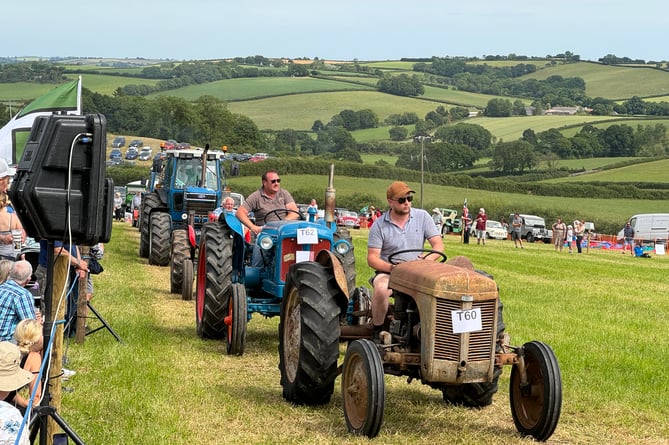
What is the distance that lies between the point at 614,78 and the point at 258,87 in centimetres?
4948

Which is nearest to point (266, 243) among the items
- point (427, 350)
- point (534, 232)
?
point (427, 350)

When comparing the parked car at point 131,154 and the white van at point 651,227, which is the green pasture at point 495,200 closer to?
the white van at point 651,227

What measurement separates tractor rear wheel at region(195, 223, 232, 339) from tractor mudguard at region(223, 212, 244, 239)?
127 millimetres

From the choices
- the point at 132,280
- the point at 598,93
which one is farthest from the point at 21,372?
the point at 598,93

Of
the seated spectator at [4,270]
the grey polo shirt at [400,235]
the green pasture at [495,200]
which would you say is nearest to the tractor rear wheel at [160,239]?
the grey polo shirt at [400,235]

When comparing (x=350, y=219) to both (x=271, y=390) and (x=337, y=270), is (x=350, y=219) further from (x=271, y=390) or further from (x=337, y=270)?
(x=337, y=270)

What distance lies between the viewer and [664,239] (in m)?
47.3

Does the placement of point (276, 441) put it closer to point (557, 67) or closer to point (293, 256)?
point (293, 256)

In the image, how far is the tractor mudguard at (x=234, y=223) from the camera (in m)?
11.8

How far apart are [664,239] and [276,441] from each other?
43.1 metres

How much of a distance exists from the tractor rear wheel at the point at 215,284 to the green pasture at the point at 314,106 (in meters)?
90.3

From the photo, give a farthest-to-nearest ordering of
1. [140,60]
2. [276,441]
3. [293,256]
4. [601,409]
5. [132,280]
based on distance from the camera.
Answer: [140,60], [132,280], [293,256], [601,409], [276,441]

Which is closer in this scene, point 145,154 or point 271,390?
point 271,390

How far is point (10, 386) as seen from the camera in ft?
18.0
